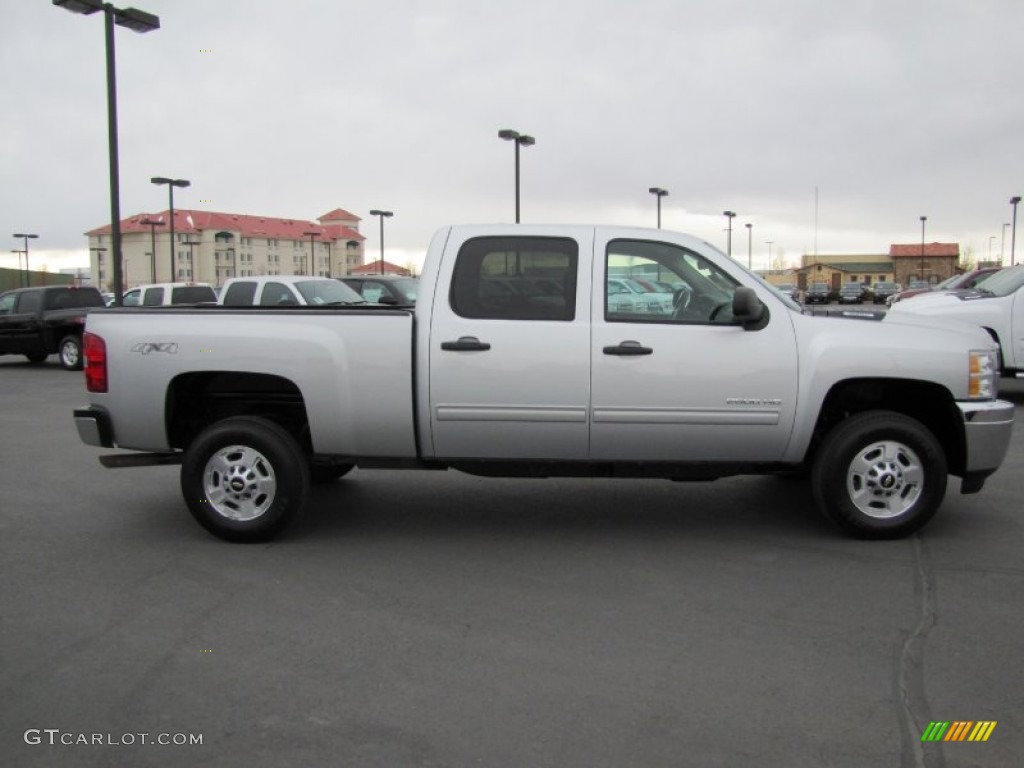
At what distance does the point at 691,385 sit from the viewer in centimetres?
546

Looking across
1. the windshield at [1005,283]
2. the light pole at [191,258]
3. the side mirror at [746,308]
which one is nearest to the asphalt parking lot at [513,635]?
the side mirror at [746,308]

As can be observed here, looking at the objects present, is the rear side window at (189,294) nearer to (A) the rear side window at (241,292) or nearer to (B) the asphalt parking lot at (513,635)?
(A) the rear side window at (241,292)

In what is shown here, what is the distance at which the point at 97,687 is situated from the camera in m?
3.75

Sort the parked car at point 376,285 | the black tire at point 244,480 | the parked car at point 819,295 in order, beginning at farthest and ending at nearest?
the parked car at point 819,295 < the parked car at point 376,285 < the black tire at point 244,480

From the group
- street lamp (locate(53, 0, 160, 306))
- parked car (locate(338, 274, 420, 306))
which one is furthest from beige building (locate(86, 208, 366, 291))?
street lamp (locate(53, 0, 160, 306))

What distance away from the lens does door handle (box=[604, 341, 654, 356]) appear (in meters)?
5.43

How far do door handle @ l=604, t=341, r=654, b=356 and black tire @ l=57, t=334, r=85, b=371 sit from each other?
1718 centimetres

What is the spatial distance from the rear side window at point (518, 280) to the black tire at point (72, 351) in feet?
54.2

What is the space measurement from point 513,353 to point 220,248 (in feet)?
402

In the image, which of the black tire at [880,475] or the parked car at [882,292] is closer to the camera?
the black tire at [880,475]

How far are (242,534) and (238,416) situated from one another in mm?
761

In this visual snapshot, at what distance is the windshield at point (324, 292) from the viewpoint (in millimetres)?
16484

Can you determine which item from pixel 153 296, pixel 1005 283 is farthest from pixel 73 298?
pixel 1005 283

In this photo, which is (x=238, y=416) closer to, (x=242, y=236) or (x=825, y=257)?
(x=242, y=236)
